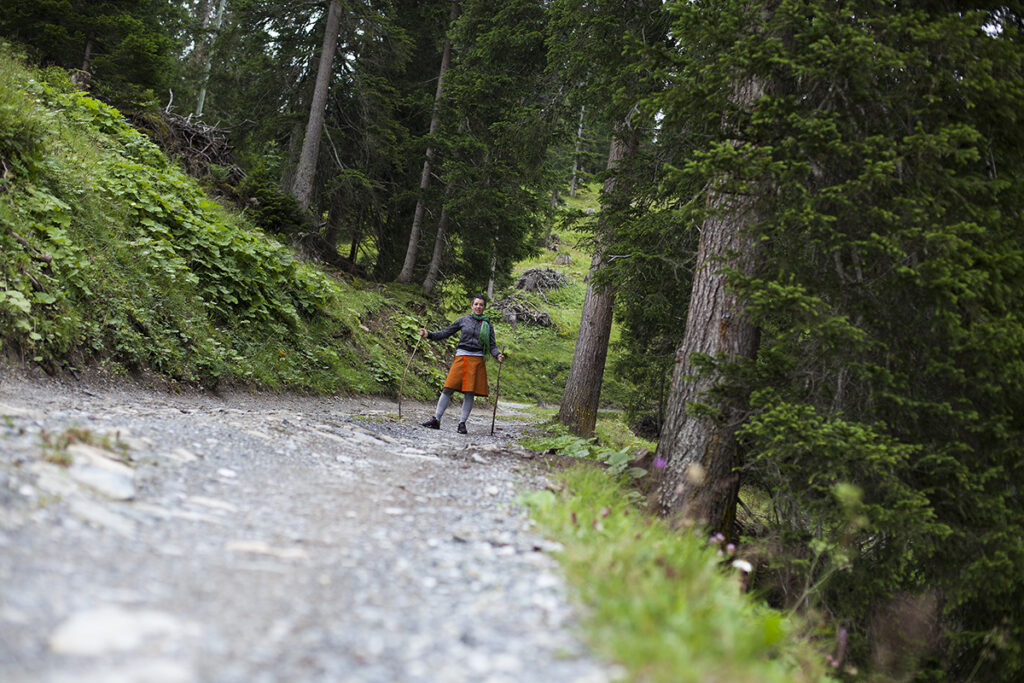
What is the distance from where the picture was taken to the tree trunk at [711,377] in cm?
549

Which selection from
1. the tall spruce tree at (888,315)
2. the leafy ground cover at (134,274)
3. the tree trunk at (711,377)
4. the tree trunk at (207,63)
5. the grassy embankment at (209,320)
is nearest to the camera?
the grassy embankment at (209,320)

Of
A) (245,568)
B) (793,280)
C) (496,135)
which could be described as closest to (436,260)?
(496,135)

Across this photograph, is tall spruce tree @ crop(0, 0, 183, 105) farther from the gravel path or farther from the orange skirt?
A: the gravel path

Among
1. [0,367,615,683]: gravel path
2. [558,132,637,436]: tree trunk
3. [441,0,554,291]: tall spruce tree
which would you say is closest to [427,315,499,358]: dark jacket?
[558,132,637,436]: tree trunk

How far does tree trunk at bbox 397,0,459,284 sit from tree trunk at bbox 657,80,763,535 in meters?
13.8

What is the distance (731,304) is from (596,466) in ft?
7.65

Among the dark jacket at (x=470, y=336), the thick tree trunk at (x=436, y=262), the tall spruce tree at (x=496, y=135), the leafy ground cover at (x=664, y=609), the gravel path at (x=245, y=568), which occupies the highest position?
the tall spruce tree at (x=496, y=135)

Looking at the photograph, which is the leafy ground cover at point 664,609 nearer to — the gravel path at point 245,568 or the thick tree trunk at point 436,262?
the gravel path at point 245,568

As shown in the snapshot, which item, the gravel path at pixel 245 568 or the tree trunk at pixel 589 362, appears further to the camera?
the tree trunk at pixel 589 362

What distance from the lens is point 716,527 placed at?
5.47 metres

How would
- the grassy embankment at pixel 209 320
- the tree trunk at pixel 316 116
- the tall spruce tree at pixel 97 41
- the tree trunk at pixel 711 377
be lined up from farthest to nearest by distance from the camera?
the tree trunk at pixel 316 116 < the tall spruce tree at pixel 97 41 < the tree trunk at pixel 711 377 < the grassy embankment at pixel 209 320

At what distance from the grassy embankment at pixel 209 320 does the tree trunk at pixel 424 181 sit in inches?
177

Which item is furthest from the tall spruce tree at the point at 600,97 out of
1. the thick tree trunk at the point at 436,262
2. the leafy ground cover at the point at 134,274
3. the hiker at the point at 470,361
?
the thick tree trunk at the point at 436,262

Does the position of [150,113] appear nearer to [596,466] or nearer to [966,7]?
[596,466]
